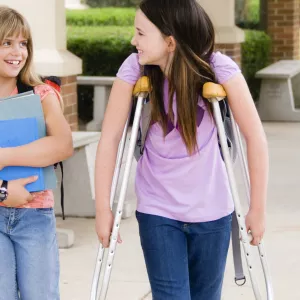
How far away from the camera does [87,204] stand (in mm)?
7469

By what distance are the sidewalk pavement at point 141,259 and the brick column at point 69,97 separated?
3.59 ft

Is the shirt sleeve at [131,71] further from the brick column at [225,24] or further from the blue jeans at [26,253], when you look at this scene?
the brick column at [225,24]

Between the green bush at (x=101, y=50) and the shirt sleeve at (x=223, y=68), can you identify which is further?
the green bush at (x=101, y=50)

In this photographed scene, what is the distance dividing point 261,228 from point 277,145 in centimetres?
848

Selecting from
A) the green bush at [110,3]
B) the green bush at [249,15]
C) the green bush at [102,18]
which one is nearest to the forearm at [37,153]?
the green bush at [249,15]

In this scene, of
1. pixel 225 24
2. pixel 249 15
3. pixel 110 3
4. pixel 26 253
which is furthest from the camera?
pixel 110 3

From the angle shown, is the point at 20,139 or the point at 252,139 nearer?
the point at 252,139

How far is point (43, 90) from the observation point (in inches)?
146

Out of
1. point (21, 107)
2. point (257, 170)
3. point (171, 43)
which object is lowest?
point (257, 170)

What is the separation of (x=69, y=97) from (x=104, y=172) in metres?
4.77

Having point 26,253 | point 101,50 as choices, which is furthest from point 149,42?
point 101,50

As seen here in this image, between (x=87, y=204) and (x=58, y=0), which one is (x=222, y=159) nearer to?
(x=87, y=204)

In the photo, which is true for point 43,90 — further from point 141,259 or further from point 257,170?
point 141,259

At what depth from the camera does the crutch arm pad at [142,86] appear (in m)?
3.42
